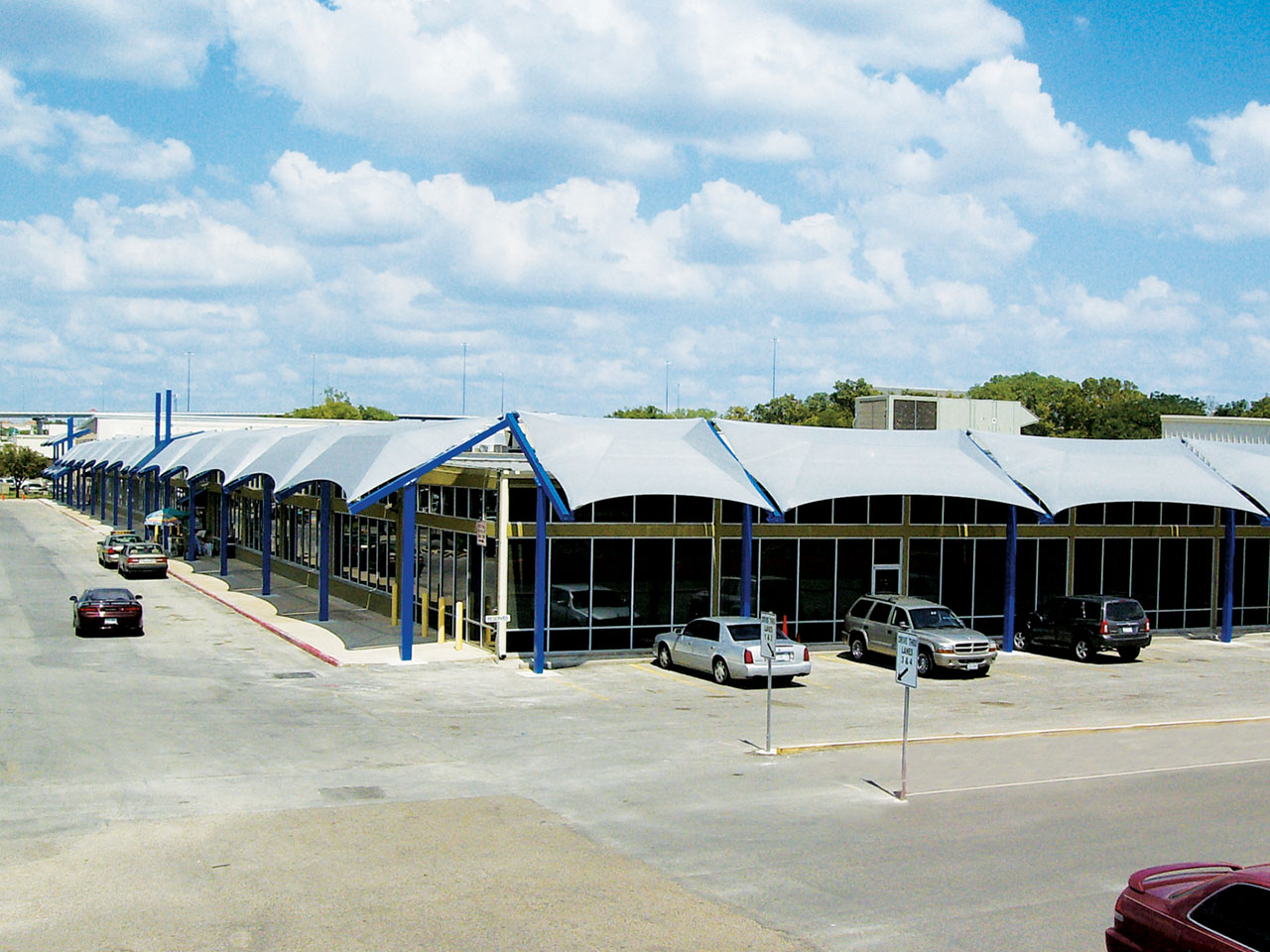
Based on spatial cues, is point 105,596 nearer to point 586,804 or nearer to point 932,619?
point 586,804

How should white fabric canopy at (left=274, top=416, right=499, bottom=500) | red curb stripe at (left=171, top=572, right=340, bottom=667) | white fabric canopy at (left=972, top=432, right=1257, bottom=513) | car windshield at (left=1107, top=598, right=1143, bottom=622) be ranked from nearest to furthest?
red curb stripe at (left=171, top=572, right=340, bottom=667) < white fabric canopy at (left=274, top=416, right=499, bottom=500) < car windshield at (left=1107, top=598, right=1143, bottom=622) < white fabric canopy at (left=972, top=432, right=1257, bottom=513)

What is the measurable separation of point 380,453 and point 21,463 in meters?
147

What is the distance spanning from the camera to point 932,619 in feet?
96.0

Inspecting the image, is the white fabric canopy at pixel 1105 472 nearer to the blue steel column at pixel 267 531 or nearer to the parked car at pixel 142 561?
the blue steel column at pixel 267 531

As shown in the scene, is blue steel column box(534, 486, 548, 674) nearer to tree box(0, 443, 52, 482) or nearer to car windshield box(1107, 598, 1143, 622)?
car windshield box(1107, 598, 1143, 622)

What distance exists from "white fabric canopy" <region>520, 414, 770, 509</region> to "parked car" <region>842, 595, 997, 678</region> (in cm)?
408

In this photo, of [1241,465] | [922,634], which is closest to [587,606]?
[922,634]

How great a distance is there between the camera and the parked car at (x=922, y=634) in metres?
27.9

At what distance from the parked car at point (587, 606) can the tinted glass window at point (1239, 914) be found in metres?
23.2

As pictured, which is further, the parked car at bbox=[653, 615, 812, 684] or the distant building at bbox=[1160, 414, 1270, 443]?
the distant building at bbox=[1160, 414, 1270, 443]

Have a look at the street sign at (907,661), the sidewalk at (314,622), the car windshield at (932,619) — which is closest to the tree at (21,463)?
the sidewalk at (314,622)

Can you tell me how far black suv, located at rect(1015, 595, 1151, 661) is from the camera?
102 feet

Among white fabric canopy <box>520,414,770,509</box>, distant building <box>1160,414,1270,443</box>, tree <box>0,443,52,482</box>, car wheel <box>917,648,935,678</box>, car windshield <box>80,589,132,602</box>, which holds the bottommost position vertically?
car wheel <box>917,648,935,678</box>

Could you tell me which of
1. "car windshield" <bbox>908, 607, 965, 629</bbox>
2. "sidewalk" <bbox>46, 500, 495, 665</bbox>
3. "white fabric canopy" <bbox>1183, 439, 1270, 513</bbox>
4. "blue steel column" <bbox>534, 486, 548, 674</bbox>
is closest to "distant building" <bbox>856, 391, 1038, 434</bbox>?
"white fabric canopy" <bbox>1183, 439, 1270, 513</bbox>
